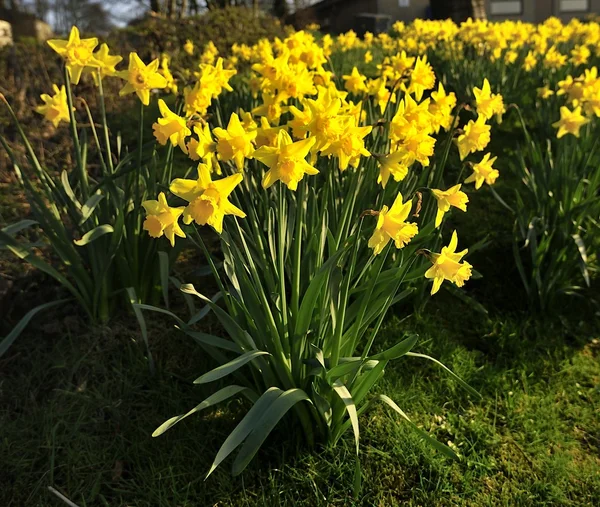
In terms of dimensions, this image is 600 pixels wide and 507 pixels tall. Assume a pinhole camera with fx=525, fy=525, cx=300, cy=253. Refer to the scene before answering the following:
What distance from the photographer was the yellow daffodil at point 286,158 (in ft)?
4.65

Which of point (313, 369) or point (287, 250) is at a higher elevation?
point (287, 250)

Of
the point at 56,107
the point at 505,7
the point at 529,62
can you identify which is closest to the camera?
the point at 56,107

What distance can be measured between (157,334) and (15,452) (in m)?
0.68

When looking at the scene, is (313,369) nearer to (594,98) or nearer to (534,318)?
(534,318)

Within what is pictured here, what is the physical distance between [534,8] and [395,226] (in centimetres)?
2406

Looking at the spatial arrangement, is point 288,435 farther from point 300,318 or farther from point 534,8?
point 534,8

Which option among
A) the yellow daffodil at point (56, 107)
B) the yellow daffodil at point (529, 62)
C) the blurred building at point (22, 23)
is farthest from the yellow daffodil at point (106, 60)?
the blurred building at point (22, 23)

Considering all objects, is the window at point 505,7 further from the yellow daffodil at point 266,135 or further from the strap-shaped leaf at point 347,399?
the strap-shaped leaf at point 347,399

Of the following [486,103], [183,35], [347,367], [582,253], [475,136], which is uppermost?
[183,35]

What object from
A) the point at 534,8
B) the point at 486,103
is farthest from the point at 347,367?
the point at 534,8

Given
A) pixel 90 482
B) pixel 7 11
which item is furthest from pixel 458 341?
pixel 7 11

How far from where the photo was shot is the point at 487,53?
5148mm

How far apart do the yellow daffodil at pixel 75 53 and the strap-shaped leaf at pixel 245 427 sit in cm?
134

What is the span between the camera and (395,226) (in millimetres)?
1420
